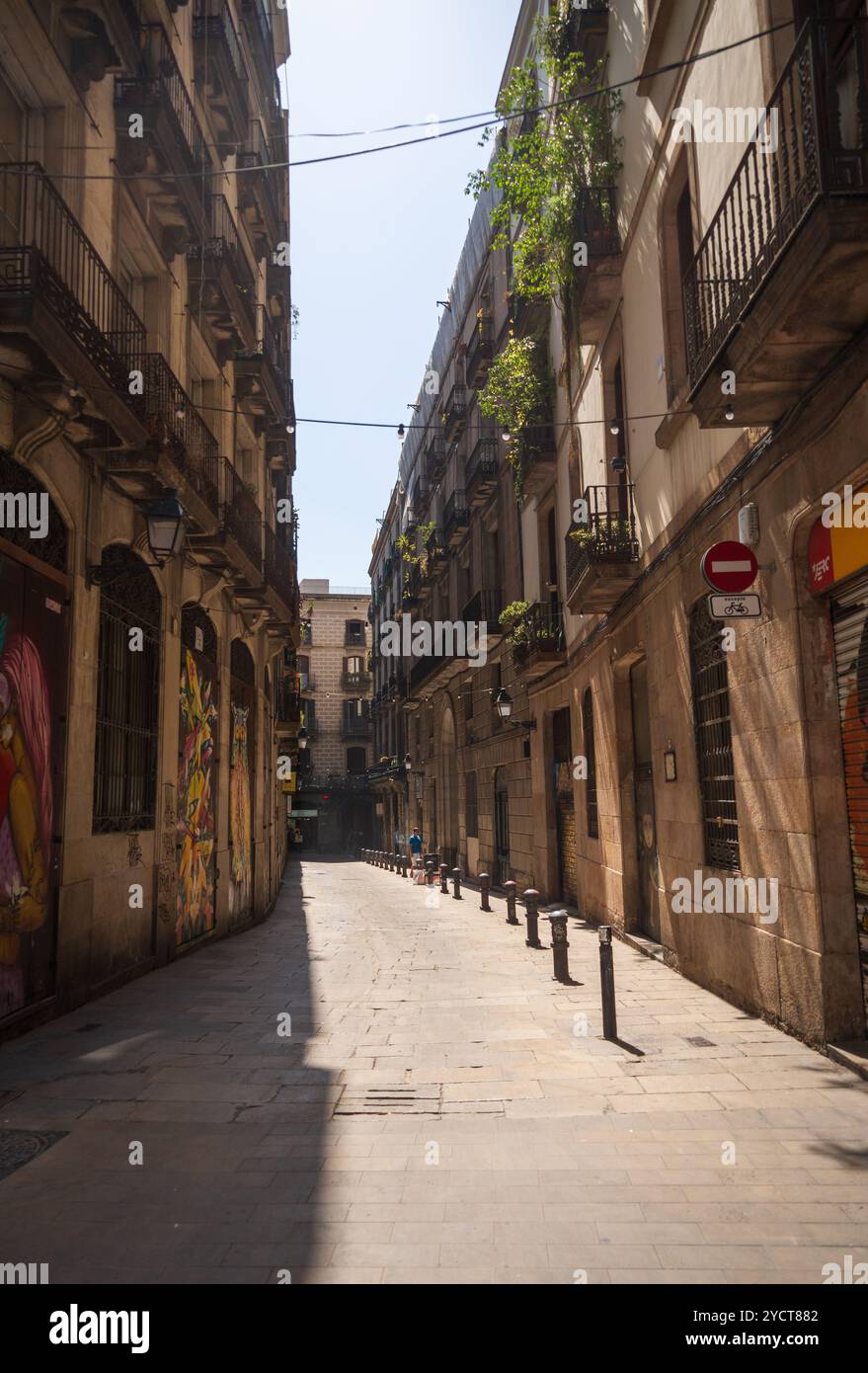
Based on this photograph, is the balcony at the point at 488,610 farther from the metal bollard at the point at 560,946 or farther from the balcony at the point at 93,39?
the balcony at the point at 93,39

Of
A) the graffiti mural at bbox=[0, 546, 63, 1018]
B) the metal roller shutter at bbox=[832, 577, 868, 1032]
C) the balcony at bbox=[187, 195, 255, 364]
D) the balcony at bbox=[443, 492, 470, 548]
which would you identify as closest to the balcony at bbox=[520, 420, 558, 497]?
the balcony at bbox=[187, 195, 255, 364]

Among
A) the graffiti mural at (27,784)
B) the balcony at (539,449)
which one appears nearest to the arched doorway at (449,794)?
the balcony at (539,449)

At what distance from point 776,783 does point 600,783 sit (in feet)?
24.5

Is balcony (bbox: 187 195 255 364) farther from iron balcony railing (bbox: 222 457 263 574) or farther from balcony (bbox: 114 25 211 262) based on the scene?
iron balcony railing (bbox: 222 457 263 574)

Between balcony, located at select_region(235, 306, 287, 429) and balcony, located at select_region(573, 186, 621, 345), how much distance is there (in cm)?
555

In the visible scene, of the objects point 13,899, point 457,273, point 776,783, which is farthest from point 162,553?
point 457,273

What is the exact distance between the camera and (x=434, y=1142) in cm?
527

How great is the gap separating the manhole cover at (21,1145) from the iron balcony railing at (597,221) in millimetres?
11610

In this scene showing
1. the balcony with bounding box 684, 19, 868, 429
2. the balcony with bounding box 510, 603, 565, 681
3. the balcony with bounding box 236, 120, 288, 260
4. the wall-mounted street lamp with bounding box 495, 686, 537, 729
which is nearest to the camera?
the balcony with bounding box 684, 19, 868, 429

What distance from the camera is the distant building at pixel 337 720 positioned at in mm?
60719

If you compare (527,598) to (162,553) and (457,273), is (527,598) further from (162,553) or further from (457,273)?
(457,273)

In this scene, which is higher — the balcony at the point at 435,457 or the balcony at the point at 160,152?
the balcony at the point at 435,457

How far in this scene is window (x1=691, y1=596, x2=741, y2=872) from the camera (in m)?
8.86

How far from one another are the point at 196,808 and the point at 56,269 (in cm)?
759
